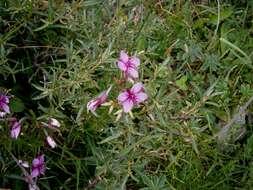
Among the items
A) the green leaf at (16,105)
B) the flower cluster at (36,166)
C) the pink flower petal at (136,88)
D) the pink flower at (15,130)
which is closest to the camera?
the pink flower petal at (136,88)

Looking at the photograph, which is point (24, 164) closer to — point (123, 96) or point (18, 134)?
point (18, 134)

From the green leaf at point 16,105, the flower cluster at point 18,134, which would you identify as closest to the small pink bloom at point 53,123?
the flower cluster at point 18,134

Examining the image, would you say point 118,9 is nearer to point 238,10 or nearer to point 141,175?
point 141,175

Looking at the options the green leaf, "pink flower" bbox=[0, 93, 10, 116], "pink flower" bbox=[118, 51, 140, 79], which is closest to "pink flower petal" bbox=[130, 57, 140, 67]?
"pink flower" bbox=[118, 51, 140, 79]

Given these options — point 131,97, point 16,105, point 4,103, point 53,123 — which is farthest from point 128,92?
point 16,105

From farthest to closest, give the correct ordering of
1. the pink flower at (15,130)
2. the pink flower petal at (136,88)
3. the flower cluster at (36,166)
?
1. the flower cluster at (36,166)
2. the pink flower at (15,130)
3. the pink flower petal at (136,88)

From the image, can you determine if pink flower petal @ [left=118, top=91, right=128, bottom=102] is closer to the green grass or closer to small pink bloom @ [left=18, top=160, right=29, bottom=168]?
the green grass

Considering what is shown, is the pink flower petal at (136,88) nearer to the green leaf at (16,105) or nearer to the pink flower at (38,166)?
the pink flower at (38,166)
